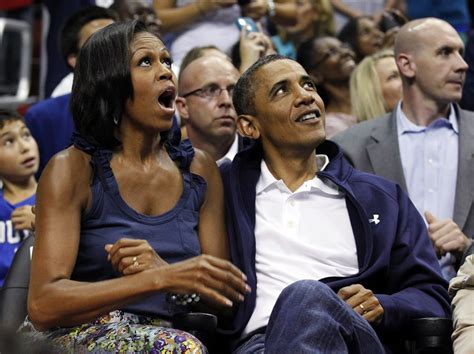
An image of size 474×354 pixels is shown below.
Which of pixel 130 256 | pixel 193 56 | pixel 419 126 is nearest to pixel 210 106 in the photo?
pixel 193 56

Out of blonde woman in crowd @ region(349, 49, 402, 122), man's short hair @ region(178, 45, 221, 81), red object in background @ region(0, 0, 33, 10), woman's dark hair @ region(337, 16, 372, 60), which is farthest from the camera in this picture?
red object in background @ region(0, 0, 33, 10)

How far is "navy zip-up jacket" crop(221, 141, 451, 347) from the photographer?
3535mm

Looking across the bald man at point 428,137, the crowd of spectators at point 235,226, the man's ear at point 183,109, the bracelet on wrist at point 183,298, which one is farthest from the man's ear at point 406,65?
the bracelet on wrist at point 183,298

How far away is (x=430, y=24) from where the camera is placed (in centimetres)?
537

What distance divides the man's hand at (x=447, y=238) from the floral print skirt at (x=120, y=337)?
51.4 inches

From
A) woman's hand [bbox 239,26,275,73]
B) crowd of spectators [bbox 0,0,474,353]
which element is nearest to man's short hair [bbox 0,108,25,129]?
crowd of spectators [bbox 0,0,474,353]

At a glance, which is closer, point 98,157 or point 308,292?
point 308,292

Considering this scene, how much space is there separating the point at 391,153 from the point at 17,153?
1.73 m

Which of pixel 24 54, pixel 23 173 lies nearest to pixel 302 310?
pixel 23 173

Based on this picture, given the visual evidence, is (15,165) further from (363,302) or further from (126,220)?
(363,302)

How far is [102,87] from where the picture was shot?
349 cm

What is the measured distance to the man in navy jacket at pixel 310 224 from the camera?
11.6ft

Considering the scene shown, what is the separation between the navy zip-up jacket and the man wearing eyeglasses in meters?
1.11

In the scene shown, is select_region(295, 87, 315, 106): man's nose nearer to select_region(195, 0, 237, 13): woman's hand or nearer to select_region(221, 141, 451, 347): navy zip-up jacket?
select_region(221, 141, 451, 347): navy zip-up jacket
